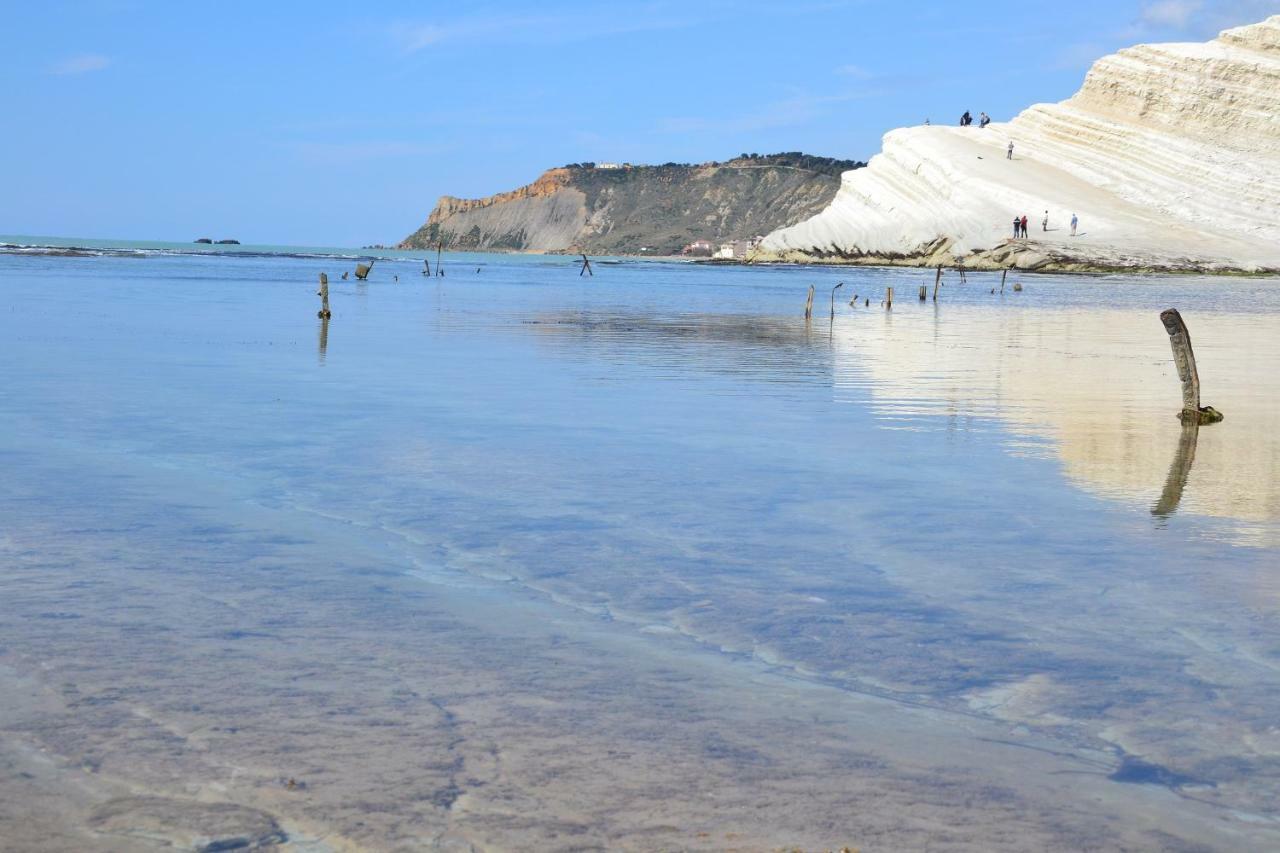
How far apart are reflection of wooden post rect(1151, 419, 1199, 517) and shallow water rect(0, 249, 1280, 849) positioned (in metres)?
0.06

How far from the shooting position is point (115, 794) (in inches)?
137

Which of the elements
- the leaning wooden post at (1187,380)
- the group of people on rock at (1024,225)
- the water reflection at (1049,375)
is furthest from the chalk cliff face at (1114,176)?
the leaning wooden post at (1187,380)

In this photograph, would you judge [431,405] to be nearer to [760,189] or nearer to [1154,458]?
[1154,458]

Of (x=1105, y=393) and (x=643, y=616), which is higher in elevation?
(x=1105, y=393)

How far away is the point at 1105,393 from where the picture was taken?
1477 cm

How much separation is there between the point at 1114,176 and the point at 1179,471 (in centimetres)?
7269

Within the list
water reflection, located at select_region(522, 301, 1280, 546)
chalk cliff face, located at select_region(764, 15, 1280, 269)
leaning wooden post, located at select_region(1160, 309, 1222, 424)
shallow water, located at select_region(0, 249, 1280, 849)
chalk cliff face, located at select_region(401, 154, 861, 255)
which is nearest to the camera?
shallow water, located at select_region(0, 249, 1280, 849)

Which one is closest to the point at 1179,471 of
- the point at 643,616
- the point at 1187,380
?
the point at 1187,380

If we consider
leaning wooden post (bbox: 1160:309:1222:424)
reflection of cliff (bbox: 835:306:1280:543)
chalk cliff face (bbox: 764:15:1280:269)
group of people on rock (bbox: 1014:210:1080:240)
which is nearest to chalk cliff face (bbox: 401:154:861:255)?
chalk cliff face (bbox: 764:15:1280:269)

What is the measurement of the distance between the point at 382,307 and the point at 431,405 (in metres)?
20.7

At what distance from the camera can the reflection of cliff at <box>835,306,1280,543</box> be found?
903 centimetres

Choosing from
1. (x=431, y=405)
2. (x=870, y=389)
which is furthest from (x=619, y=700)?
(x=870, y=389)

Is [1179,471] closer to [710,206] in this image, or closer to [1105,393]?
[1105,393]

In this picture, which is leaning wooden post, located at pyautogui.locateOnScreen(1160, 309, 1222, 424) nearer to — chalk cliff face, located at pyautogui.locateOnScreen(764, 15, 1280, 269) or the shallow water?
the shallow water
